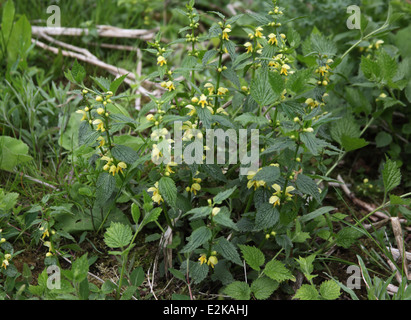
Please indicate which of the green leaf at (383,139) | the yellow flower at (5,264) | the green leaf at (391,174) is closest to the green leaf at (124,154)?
the yellow flower at (5,264)

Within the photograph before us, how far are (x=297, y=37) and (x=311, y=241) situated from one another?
3.09 ft

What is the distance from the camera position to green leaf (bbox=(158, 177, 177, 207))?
61.5 inches

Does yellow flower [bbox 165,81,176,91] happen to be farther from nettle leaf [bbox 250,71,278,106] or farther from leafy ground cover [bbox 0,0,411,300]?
nettle leaf [bbox 250,71,278,106]

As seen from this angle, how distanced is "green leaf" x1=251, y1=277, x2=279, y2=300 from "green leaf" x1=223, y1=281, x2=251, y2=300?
0.03 m

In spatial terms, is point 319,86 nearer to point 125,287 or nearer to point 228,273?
point 228,273

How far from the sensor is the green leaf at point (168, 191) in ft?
5.13

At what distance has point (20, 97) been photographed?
241cm

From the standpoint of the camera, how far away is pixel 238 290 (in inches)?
64.5

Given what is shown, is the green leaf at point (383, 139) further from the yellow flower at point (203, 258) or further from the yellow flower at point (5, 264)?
the yellow flower at point (5, 264)

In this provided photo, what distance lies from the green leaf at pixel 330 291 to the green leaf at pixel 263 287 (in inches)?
6.9

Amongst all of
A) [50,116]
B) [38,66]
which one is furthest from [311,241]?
[38,66]

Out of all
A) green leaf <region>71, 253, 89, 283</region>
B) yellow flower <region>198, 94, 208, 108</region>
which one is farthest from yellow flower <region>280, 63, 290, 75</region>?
green leaf <region>71, 253, 89, 283</region>
